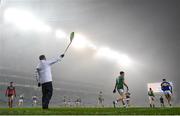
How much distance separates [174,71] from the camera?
211 feet

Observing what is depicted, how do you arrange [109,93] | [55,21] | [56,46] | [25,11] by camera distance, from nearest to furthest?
[25,11], [55,21], [56,46], [109,93]

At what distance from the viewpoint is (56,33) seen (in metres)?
61.4

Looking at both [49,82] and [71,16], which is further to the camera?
[71,16]

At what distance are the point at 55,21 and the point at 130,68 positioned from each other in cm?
1759

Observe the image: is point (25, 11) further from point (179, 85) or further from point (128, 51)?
point (179, 85)

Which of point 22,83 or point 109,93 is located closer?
point 22,83

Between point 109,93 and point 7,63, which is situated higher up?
point 7,63

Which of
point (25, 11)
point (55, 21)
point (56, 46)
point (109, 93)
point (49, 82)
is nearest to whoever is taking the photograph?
point (49, 82)

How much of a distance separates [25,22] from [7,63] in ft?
31.7

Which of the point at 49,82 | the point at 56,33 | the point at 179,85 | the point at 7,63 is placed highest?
the point at 56,33

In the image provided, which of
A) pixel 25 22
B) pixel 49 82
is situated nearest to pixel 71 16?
pixel 25 22

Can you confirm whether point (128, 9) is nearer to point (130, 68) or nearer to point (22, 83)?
point (130, 68)

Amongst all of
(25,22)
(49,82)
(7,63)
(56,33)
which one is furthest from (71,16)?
(49,82)

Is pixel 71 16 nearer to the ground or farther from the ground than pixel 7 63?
farther from the ground
